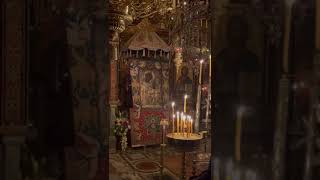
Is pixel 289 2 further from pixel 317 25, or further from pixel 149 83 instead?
pixel 149 83

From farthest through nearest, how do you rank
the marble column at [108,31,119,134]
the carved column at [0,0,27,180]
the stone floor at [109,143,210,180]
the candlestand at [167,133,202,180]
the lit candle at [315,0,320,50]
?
the marble column at [108,31,119,134] → the stone floor at [109,143,210,180] → the candlestand at [167,133,202,180] → the lit candle at [315,0,320,50] → the carved column at [0,0,27,180]

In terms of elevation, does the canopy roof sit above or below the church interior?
above

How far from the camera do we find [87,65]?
1.55 metres

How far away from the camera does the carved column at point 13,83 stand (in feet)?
4.73

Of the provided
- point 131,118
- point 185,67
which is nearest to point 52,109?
point 131,118

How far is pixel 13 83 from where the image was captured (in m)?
1.46

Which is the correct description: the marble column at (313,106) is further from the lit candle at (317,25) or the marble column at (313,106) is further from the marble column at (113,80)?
the marble column at (113,80)

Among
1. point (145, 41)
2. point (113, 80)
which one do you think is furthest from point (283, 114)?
point (145, 41)

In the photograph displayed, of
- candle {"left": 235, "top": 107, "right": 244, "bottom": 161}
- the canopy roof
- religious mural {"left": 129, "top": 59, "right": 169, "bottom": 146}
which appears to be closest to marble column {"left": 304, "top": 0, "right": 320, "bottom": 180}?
candle {"left": 235, "top": 107, "right": 244, "bottom": 161}

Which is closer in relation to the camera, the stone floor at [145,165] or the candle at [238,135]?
the candle at [238,135]

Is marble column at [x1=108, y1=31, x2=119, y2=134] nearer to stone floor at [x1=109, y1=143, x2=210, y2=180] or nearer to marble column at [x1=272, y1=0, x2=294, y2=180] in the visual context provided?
stone floor at [x1=109, y1=143, x2=210, y2=180]

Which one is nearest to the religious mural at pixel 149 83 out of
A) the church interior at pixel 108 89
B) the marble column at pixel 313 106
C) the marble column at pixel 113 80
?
the marble column at pixel 113 80

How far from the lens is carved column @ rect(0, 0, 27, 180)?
144 cm

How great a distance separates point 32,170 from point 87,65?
55cm
